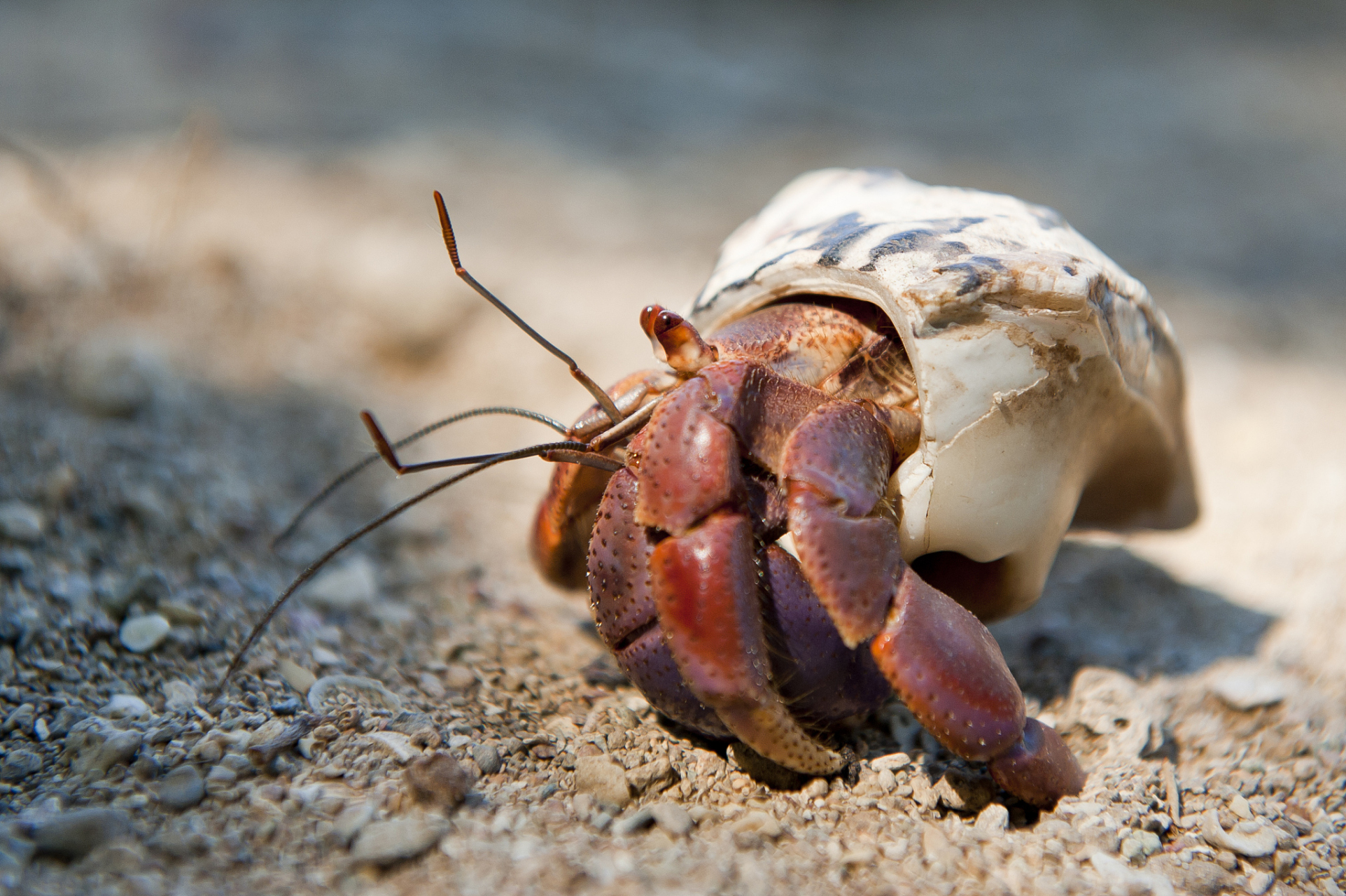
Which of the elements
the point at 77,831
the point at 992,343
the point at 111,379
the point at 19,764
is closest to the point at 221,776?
the point at 77,831

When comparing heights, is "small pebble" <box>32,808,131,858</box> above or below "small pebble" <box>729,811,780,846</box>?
above

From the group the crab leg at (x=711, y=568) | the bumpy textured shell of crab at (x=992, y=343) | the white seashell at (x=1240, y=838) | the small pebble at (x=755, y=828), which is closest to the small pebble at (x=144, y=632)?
the crab leg at (x=711, y=568)

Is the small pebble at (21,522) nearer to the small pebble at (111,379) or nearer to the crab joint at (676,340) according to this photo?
the small pebble at (111,379)

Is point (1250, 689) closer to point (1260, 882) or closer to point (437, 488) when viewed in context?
point (1260, 882)

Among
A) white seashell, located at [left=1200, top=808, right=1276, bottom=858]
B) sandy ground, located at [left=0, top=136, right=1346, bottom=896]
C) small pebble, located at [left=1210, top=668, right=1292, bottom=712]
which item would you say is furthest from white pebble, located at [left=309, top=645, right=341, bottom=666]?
small pebble, located at [left=1210, top=668, right=1292, bottom=712]

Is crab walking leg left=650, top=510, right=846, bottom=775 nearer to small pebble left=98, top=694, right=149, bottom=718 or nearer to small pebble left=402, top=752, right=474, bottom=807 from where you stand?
small pebble left=402, top=752, right=474, bottom=807
